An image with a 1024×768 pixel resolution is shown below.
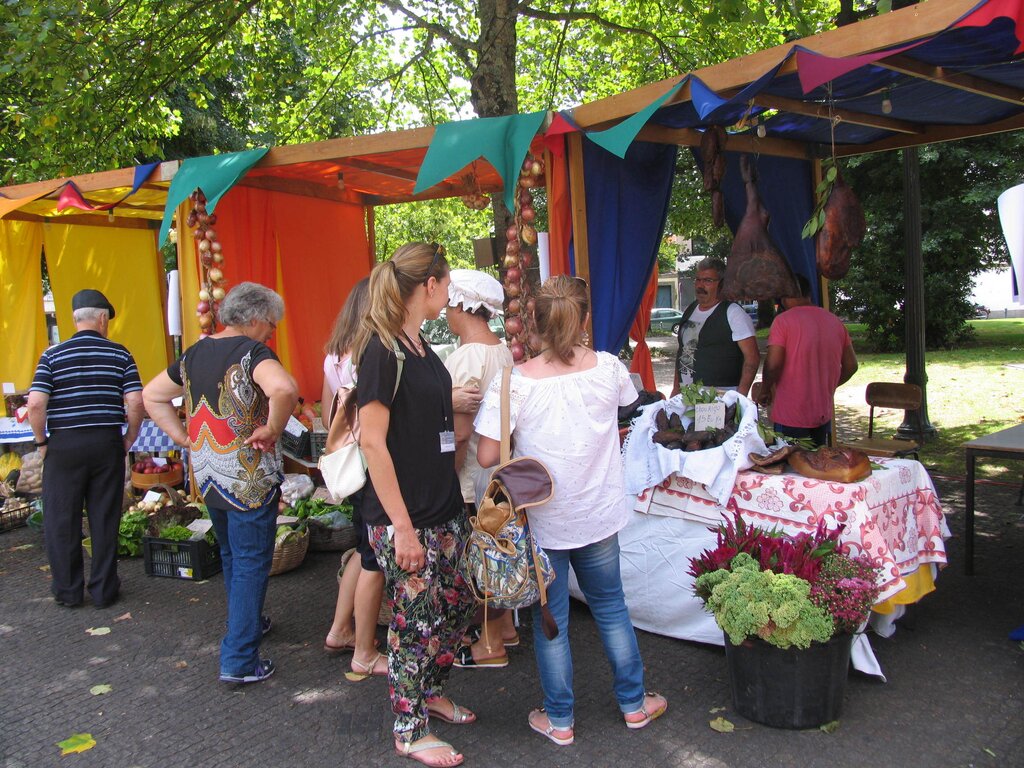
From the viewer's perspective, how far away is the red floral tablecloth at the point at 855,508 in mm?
3283

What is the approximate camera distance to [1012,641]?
3656 mm

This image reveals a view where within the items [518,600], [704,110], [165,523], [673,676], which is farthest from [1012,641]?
[165,523]

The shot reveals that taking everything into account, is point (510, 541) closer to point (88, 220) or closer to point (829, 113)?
point (829, 113)

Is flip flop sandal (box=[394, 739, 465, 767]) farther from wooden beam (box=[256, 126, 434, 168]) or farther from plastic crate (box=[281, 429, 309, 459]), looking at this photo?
plastic crate (box=[281, 429, 309, 459])

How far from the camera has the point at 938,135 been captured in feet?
18.4

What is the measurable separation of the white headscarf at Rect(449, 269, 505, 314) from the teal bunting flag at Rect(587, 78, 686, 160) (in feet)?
2.97

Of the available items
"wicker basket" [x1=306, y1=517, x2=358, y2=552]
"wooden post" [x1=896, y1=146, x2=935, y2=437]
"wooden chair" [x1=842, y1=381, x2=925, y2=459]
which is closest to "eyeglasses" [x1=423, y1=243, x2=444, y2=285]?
"wicker basket" [x1=306, y1=517, x2=358, y2=552]

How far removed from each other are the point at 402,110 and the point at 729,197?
803cm

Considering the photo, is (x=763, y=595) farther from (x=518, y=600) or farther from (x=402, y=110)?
(x=402, y=110)

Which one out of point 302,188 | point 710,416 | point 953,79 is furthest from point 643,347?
point 302,188

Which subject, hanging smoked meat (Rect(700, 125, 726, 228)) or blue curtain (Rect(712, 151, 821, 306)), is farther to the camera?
blue curtain (Rect(712, 151, 821, 306))

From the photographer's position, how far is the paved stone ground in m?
2.95

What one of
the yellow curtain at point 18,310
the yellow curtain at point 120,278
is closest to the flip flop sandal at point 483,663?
the yellow curtain at point 18,310

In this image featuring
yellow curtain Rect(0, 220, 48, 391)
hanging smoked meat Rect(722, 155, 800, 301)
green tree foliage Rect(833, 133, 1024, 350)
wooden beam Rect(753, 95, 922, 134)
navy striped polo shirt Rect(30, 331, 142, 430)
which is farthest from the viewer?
green tree foliage Rect(833, 133, 1024, 350)
